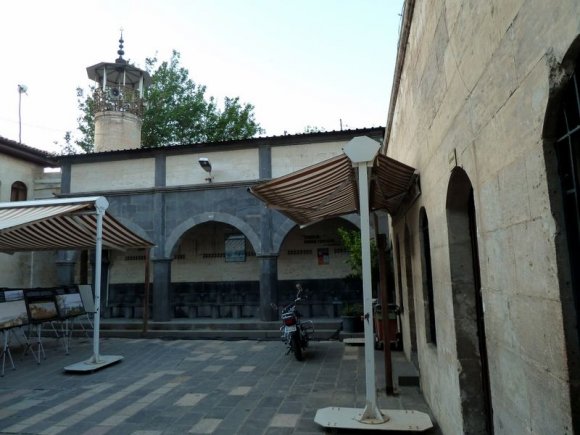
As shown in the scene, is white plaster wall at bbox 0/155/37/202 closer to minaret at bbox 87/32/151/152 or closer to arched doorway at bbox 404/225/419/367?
minaret at bbox 87/32/151/152

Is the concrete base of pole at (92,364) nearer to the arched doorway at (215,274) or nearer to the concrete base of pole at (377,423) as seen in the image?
the concrete base of pole at (377,423)

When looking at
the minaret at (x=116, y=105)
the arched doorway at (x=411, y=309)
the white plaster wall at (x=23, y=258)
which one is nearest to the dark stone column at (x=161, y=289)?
the white plaster wall at (x=23, y=258)

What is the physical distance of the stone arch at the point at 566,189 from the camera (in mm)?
1525

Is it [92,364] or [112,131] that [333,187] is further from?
[112,131]

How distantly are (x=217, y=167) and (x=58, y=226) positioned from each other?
4.49 metres

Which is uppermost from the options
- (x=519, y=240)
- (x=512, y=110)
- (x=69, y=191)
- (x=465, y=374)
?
(x=69, y=191)

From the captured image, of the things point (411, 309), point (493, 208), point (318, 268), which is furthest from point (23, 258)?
point (493, 208)

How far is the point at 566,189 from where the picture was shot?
5.33 ft

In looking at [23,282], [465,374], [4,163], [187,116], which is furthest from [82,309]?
[187,116]

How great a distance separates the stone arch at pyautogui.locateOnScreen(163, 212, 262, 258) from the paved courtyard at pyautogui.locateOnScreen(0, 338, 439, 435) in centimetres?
353

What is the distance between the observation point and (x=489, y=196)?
2.28m

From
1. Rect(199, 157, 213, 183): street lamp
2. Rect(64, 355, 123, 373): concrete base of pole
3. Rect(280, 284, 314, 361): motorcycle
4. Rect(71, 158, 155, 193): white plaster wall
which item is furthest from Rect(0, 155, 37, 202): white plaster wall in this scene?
Rect(280, 284, 314, 361): motorcycle

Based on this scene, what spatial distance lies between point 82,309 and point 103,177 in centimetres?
468

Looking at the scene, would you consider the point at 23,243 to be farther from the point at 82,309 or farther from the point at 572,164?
the point at 572,164
